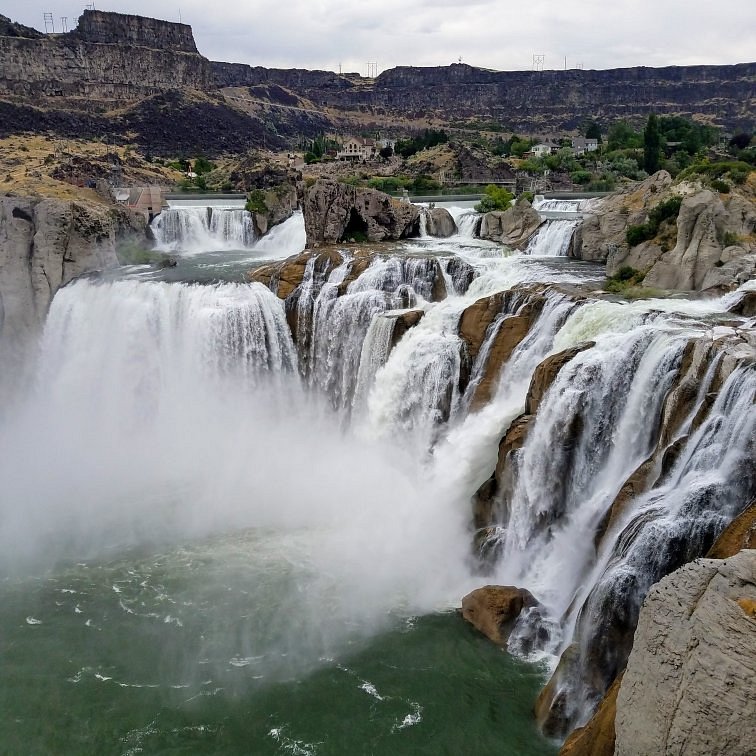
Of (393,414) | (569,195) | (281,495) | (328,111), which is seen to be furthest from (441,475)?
(328,111)

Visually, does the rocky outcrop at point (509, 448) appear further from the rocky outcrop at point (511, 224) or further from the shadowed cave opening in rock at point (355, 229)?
the shadowed cave opening in rock at point (355, 229)

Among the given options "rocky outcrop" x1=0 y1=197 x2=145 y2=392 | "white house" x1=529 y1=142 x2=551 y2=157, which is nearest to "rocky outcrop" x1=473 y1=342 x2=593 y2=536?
"rocky outcrop" x1=0 y1=197 x2=145 y2=392

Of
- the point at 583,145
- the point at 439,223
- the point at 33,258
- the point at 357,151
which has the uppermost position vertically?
the point at 583,145

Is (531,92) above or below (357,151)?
above

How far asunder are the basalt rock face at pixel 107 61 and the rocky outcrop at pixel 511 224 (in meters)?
100

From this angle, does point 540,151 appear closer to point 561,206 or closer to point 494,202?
point 561,206

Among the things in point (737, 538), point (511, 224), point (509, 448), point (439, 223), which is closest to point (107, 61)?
point (439, 223)

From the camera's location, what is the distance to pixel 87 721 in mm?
12047

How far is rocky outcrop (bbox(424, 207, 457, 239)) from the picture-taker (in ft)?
118

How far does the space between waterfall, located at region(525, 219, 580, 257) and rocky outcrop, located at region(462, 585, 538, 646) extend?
715 inches

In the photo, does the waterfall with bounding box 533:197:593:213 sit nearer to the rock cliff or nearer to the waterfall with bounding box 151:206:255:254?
the rock cliff

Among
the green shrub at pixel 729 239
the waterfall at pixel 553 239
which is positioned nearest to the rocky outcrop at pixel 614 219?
the waterfall at pixel 553 239

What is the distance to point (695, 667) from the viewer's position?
6766 mm

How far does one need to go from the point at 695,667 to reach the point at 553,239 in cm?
2426
